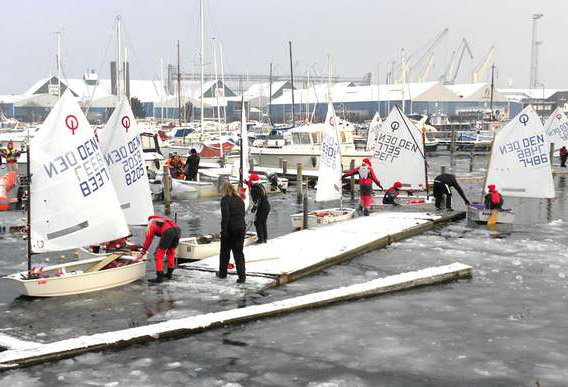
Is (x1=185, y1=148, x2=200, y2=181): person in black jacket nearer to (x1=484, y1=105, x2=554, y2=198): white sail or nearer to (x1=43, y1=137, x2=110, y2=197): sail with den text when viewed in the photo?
(x1=484, y1=105, x2=554, y2=198): white sail

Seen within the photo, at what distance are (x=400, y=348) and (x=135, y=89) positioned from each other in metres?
131

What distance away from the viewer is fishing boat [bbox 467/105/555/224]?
22.4 meters

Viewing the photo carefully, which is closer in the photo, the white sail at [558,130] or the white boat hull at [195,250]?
the white boat hull at [195,250]

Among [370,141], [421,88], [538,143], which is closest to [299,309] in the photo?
[538,143]

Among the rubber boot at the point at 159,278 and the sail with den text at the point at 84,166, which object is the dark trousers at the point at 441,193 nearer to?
the rubber boot at the point at 159,278

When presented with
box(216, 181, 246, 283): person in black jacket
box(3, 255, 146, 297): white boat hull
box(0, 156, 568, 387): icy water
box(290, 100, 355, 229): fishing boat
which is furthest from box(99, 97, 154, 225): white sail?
box(290, 100, 355, 229): fishing boat

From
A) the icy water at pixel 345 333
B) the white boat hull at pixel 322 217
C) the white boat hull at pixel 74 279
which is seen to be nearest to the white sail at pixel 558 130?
the white boat hull at pixel 322 217

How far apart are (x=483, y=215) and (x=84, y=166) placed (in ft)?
39.4

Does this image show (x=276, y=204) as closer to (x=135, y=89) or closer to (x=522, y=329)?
(x=522, y=329)

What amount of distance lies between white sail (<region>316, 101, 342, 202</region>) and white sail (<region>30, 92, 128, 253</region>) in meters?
8.31

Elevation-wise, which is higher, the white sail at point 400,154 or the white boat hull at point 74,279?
the white sail at point 400,154

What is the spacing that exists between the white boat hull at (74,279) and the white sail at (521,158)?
1366cm

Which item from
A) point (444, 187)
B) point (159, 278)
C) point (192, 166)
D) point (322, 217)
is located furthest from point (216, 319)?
point (192, 166)

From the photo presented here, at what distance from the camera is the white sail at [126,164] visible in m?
15.6
